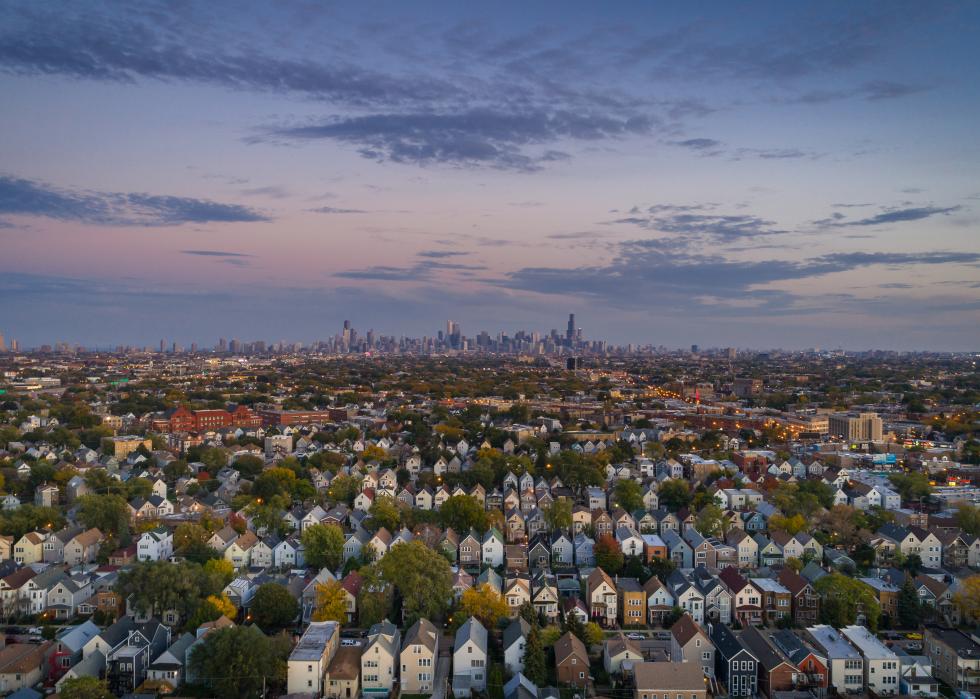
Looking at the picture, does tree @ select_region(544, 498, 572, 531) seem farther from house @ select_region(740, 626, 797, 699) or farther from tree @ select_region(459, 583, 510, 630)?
house @ select_region(740, 626, 797, 699)

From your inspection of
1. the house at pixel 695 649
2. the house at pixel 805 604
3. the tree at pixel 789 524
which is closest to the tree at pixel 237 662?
the house at pixel 695 649

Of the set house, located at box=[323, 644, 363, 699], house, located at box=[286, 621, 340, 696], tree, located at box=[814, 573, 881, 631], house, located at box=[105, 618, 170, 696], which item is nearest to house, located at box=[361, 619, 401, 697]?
house, located at box=[323, 644, 363, 699]

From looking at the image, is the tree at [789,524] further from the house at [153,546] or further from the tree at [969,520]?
the house at [153,546]

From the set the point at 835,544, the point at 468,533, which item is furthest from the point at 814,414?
the point at 468,533

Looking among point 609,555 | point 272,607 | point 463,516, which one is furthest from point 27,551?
point 609,555

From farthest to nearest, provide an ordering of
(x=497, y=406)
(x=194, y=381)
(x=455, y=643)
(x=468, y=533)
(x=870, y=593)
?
(x=194, y=381) → (x=497, y=406) → (x=468, y=533) → (x=870, y=593) → (x=455, y=643)

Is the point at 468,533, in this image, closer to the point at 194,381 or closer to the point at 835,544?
the point at 835,544
